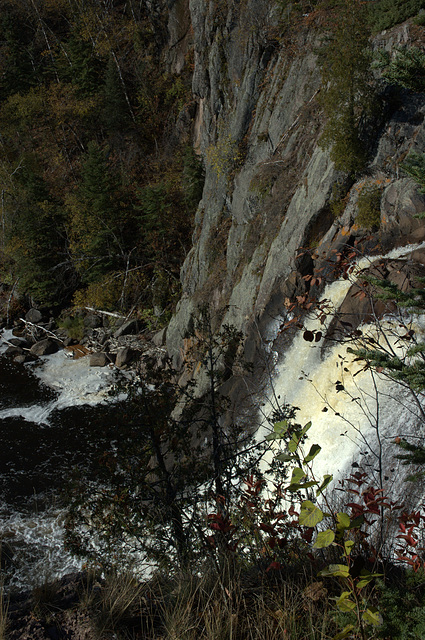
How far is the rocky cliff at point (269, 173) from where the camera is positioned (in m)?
10.0

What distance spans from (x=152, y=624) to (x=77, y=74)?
4006 centimetres

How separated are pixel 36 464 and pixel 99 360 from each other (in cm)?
665

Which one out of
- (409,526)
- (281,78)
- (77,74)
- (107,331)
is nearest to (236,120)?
(281,78)

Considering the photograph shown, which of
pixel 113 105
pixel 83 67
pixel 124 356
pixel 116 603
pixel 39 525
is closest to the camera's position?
pixel 116 603

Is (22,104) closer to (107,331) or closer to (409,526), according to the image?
(107,331)

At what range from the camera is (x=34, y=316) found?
23703mm

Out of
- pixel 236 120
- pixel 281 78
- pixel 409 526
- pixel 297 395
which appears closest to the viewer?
pixel 409 526

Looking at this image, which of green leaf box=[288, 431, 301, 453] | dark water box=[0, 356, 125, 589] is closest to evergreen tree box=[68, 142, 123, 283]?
dark water box=[0, 356, 125, 589]

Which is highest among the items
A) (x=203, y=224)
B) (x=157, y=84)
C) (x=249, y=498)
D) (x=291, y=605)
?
(x=157, y=84)

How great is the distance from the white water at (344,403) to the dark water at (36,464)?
13.1 feet

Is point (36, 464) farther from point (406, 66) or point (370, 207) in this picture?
point (406, 66)

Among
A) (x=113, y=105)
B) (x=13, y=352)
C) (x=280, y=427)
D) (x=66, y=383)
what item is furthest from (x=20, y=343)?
(x=280, y=427)

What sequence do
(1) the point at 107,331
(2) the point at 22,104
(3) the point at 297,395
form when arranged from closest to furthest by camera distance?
1. (3) the point at 297,395
2. (1) the point at 107,331
3. (2) the point at 22,104

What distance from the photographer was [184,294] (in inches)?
772
